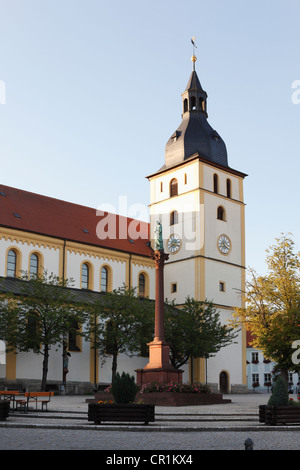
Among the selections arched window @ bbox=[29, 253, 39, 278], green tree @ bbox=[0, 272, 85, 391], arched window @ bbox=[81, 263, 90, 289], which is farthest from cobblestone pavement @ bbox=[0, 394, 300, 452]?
arched window @ bbox=[81, 263, 90, 289]

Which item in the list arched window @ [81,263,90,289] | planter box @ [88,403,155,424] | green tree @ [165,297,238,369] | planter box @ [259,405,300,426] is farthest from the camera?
arched window @ [81,263,90,289]

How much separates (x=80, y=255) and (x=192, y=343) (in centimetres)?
1139

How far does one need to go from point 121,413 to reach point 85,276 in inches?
1288

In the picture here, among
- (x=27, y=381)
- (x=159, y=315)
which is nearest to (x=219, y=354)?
(x=27, y=381)

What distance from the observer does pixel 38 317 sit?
125 feet

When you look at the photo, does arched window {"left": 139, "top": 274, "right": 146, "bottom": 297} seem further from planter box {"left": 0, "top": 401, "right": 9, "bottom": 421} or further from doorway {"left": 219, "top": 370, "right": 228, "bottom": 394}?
planter box {"left": 0, "top": 401, "right": 9, "bottom": 421}

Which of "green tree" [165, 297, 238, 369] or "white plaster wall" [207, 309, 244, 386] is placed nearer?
"green tree" [165, 297, 238, 369]

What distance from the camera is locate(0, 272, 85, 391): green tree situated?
37156mm

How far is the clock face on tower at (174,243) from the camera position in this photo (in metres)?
52.9

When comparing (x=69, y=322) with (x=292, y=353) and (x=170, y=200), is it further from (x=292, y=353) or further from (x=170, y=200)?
(x=170, y=200)

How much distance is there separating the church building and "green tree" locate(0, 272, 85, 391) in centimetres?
332

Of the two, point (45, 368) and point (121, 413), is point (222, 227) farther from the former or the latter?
point (121, 413)

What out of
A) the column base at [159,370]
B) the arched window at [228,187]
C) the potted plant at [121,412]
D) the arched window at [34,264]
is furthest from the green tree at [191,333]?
the potted plant at [121,412]

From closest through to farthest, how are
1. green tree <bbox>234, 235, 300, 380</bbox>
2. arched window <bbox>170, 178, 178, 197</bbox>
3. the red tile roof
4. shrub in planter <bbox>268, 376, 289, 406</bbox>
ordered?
shrub in planter <bbox>268, 376, 289, 406</bbox> → green tree <bbox>234, 235, 300, 380</bbox> → the red tile roof → arched window <bbox>170, 178, 178, 197</bbox>
